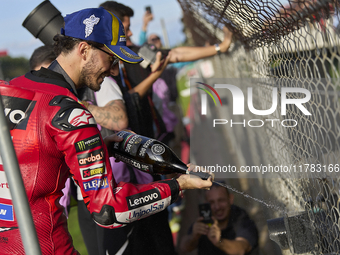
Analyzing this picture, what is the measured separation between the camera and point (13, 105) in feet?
4.55

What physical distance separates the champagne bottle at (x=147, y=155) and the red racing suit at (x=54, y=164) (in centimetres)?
31

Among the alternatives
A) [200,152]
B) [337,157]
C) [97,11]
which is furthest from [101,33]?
[200,152]

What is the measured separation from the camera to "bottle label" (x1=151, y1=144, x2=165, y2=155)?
177cm

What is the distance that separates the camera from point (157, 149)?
1.79 m

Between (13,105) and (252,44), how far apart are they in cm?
190

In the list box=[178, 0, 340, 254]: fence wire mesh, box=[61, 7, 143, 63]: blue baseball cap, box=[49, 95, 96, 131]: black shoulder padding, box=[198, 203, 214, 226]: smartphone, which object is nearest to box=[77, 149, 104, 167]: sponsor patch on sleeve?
box=[49, 95, 96, 131]: black shoulder padding

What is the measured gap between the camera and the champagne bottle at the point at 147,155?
5.81 ft

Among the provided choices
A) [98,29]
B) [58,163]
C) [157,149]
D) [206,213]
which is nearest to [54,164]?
[58,163]

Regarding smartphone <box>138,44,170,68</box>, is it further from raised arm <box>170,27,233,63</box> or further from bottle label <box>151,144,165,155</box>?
bottle label <box>151,144,165,155</box>

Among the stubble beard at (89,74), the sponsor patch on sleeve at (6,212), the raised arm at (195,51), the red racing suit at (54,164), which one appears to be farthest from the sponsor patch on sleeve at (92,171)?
the raised arm at (195,51)

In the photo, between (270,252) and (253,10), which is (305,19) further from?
(270,252)

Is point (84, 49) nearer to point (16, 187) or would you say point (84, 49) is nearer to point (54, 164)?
point (54, 164)

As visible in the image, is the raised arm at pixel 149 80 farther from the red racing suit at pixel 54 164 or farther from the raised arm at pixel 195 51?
the red racing suit at pixel 54 164

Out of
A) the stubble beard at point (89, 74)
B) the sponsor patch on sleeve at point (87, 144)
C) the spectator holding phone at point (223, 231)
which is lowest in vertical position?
the spectator holding phone at point (223, 231)
